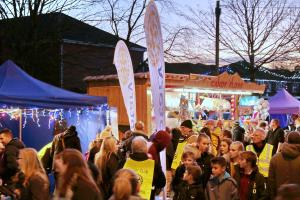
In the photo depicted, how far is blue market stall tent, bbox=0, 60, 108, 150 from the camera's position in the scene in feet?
34.3

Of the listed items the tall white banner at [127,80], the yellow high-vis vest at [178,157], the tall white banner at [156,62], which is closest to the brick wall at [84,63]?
the tall white banner at [127,80]

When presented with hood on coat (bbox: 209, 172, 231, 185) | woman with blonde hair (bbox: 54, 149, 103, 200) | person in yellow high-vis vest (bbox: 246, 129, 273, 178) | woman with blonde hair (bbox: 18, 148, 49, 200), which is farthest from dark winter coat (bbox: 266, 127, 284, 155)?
woman with blonde hair (bbox: 54, 149, 103, 200)

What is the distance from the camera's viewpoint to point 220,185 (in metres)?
6.22

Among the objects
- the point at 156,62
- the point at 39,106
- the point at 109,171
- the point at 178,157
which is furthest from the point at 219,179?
the point at 39,106

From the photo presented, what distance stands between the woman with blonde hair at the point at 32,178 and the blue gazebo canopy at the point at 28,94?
485cm

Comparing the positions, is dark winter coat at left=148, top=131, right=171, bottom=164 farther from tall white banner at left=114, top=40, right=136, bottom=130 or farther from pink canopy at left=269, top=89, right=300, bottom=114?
pink canopy at left=269, top=89, right=300, bottom=114

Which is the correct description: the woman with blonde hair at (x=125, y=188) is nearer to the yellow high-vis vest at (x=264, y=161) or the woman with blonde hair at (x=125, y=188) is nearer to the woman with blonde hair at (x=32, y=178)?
the woman with blonde hair at (x=32, y=178)

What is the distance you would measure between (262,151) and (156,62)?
258 cm

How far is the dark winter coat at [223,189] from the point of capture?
6.16 meters

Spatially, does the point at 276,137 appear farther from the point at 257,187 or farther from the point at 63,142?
the point at 257,187

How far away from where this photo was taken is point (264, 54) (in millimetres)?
32125

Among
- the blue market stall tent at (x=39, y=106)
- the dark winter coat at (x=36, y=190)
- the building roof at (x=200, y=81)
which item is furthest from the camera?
the building roof at (x=200, y=81)

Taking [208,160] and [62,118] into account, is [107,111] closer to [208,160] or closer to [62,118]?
[62,118]

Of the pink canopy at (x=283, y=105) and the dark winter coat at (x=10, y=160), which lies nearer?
the dark winter coat at (x=10, y=160)
